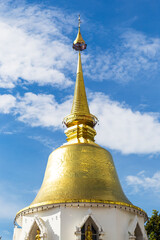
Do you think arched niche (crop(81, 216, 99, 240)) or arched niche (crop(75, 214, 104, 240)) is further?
arched niche (crop(81, 216, 99, 240))

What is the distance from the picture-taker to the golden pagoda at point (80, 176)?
20.5 metres

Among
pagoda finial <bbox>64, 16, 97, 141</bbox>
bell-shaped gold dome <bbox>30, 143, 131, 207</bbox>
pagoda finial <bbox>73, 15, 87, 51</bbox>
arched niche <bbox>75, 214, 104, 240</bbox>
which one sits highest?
pagoda finial <bbox>73, 15, 87, 51</bbox>

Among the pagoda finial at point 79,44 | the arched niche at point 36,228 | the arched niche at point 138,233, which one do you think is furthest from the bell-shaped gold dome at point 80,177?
the pagoda finial at point 79,44

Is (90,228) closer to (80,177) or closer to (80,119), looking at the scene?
(80,177)

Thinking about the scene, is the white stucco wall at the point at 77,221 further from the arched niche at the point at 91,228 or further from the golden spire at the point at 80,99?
the golden spire at the point at 80,99

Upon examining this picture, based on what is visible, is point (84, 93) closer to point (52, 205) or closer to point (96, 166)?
point (96, 166)

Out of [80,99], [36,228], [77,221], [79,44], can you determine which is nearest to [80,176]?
[77,221]

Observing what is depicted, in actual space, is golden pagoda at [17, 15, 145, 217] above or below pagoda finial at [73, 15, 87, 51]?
below

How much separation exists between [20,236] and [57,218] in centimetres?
329

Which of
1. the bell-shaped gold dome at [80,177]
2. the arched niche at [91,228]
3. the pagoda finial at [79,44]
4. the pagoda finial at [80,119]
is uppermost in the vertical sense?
the pagoda finial at [79,44]

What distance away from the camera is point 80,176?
21.7m

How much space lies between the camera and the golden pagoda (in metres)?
20.5

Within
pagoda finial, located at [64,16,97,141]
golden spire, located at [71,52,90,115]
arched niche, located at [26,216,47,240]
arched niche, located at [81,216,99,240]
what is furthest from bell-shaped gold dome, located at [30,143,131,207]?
golden spire, located at [71,52,90,115]

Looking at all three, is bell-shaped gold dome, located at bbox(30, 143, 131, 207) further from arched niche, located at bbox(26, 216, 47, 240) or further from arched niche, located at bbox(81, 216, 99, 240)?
arched niche, located at bbox(81, 216, 99, 240)
